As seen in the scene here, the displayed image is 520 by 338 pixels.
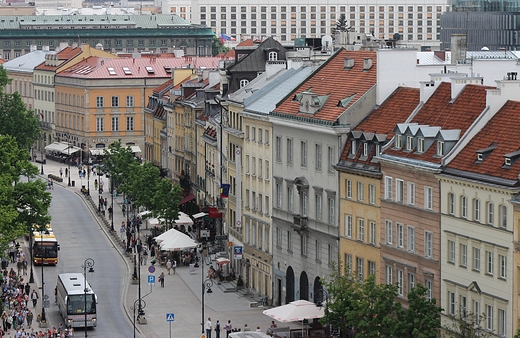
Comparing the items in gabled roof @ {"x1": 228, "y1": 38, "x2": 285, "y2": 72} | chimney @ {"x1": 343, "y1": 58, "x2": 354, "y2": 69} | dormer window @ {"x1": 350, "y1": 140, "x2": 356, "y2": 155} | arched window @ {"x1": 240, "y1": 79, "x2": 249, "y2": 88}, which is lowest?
dormer window @ {"x1": 350, "y1": 140, "x2": 356, "y2": 155}

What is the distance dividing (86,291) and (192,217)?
4048 cm

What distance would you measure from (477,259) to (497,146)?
5542 mm

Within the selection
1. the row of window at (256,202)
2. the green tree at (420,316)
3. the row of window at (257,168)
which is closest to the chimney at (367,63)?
the row of window at (257,168)

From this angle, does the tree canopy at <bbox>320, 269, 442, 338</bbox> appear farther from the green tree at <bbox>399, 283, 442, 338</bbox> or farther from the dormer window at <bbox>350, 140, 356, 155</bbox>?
the dormer window at <bbox>350, 140, 356, 155</bbox>

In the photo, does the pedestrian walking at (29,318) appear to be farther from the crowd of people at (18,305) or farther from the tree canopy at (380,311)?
the tree canopy at (380,311)

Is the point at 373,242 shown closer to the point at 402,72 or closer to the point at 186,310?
the point at 402,72

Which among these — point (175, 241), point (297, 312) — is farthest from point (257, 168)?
point (297, 312)

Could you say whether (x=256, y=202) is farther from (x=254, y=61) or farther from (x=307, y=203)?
(x=254, y=61)

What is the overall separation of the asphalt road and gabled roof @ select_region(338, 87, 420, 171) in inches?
688

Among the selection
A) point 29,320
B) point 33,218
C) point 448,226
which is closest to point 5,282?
point 33,218

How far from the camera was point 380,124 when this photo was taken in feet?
297

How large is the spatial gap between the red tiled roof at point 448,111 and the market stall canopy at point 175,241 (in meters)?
37.5

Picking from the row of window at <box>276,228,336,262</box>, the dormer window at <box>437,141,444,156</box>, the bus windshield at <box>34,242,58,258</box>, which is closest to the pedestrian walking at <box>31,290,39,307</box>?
the bus windshield at <box>34,242,58,258</box>

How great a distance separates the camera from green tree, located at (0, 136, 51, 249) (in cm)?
10212
